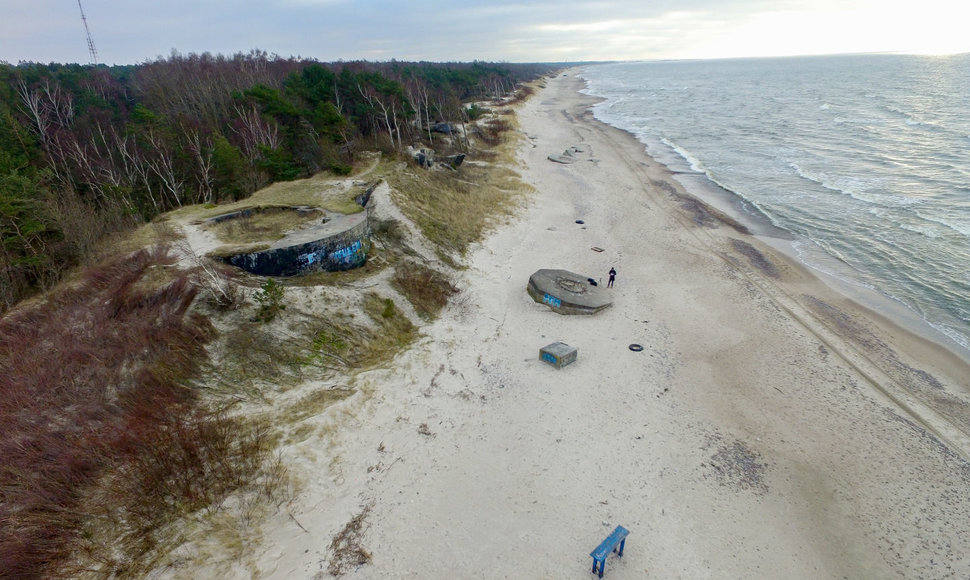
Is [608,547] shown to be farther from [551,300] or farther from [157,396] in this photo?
[157,396]

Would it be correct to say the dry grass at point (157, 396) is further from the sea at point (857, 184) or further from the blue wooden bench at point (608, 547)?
the sea at point (857, 184)

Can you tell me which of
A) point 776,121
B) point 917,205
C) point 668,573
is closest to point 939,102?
point 776,121

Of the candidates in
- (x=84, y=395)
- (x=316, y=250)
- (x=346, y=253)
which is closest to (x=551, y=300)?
(x=346, y=253)

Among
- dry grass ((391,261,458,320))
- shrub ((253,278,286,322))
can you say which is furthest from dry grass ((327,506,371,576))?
dry grass ((391,261,458,320))

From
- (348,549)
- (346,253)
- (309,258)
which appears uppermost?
(309,258)

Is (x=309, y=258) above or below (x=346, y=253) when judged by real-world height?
above
